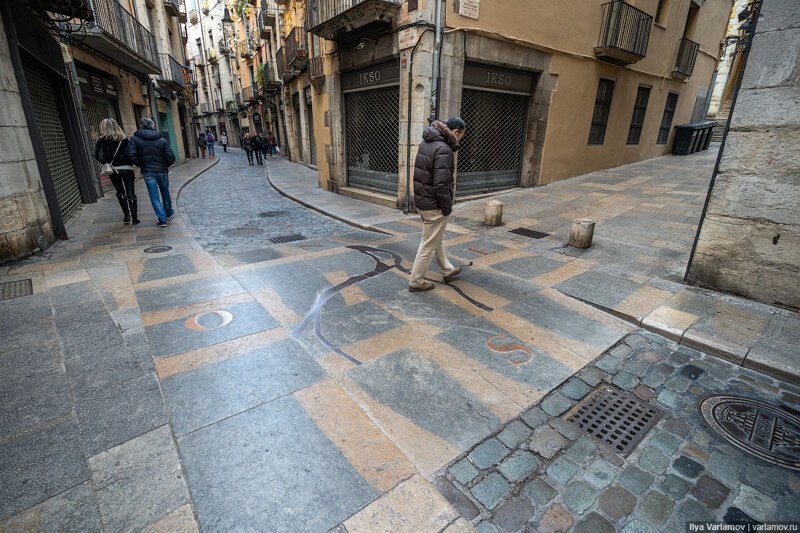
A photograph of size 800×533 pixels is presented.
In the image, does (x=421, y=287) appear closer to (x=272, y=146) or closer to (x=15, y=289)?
(x=15, y=289)

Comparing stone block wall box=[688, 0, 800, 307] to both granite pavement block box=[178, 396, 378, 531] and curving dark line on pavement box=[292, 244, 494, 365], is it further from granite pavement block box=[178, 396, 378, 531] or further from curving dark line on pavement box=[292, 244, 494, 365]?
granite pavement block box=[178, 396, 378, 531]

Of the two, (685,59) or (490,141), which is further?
(685,59)

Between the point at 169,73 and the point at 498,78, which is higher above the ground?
the point at 169,73

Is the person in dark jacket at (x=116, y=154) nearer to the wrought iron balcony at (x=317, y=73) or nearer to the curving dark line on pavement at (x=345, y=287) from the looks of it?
the curving dark line on pavement at (x=345, y=287)

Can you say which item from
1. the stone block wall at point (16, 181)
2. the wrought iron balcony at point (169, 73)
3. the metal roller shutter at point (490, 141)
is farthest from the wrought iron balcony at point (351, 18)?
the wrought iron balcony at point (169, 73)

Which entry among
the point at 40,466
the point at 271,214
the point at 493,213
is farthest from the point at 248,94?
the point at 40,466

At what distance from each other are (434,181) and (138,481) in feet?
11.5

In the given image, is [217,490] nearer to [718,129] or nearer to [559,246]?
[559,246]

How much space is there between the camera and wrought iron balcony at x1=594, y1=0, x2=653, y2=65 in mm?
10742

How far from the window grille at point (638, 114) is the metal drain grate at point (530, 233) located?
987 cm

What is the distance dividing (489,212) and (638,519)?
19.5 feet

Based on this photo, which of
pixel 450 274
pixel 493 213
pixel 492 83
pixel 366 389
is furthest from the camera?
pixel 492 83

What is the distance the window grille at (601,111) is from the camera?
12.0 m

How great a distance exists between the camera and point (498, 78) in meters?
9.25
